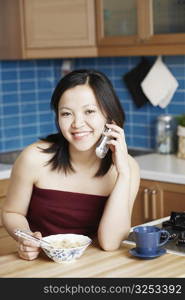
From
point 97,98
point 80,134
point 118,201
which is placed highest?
point 97,98

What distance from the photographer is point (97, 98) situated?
2.26 metres

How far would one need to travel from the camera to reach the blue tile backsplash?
4324mm

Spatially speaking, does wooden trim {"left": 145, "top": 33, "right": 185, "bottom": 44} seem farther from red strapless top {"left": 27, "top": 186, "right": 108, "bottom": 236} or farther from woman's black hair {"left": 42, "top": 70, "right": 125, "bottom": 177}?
red strapless top {"left": 27, "top": 186, "right": 108, "bottom": 236}

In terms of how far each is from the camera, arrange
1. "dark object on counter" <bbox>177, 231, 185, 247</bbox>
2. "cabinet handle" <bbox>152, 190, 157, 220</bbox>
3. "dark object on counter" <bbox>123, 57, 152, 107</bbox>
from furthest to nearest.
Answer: "dark object on counter" <bbox>123, 57, 152, 107</bbox> → "cabinet handle" <bbox>152, 190, 157, 220</bbox> → "dark object on counter" <bbox>177, 231, 185, 247</bbox>

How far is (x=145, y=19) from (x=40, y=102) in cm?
117

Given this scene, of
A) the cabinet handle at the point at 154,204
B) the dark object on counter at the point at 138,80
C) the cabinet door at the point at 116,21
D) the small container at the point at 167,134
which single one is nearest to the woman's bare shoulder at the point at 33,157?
the cabinet handle at the point at 154,204

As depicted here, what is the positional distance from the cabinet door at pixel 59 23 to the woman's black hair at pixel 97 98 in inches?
66.7

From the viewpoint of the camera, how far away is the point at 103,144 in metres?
2.27

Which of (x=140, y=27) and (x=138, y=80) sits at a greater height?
(x=140, y=27)

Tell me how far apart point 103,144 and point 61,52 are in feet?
6.24

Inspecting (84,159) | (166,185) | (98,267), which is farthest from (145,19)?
(98,267)

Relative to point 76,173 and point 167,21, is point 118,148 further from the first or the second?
point 167,21

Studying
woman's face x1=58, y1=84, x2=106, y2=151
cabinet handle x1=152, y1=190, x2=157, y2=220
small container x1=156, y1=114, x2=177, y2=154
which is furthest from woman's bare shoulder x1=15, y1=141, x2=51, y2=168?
small container x1=156, y1=114, x2=177, y2=154

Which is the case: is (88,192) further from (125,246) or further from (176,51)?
(176,51)
